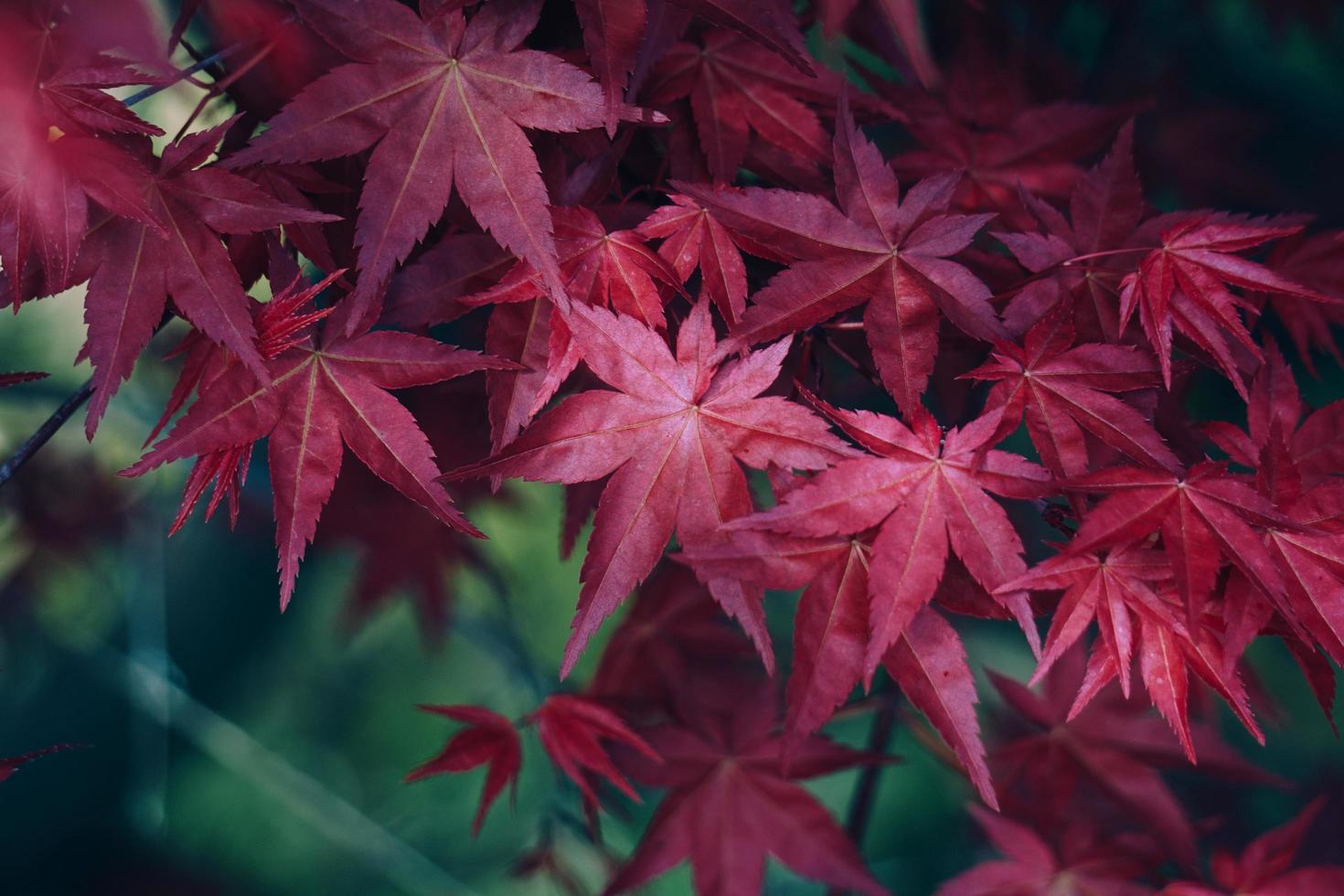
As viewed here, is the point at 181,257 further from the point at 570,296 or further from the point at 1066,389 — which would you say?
the point at 1066,389

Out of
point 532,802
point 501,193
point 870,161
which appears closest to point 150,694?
point 532,802

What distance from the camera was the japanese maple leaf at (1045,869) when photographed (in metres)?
0.92

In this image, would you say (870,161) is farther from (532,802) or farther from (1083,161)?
(532,802)

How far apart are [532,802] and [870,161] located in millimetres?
1192

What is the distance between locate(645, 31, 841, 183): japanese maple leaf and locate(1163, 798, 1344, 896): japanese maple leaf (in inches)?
29.4

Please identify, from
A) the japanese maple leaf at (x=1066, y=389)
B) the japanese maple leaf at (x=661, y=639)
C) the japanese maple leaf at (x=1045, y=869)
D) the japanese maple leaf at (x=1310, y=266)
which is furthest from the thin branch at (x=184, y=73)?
the japanese maple leaf at (x=1045, y=869)

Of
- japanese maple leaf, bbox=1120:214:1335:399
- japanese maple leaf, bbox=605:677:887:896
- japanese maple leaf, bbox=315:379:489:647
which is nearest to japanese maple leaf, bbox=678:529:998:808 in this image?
japanese maple leaf, bbox=1120:214:1335:399

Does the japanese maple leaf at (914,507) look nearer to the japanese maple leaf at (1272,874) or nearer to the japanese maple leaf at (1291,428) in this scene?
the japanese maple leaf at (1291,428)

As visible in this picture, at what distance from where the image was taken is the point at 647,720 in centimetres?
A: 107

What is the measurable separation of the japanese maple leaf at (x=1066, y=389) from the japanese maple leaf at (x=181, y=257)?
44 cm

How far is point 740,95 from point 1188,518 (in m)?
0.40

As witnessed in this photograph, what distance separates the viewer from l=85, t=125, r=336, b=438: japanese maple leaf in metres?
0.51

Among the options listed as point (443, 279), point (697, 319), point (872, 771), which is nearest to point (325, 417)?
point (443, 279)

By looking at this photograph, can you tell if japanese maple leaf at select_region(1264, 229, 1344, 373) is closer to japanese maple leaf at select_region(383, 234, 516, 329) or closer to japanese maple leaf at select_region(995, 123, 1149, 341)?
japanese maple leaf at select_region(995, 123, 1149, 341)
